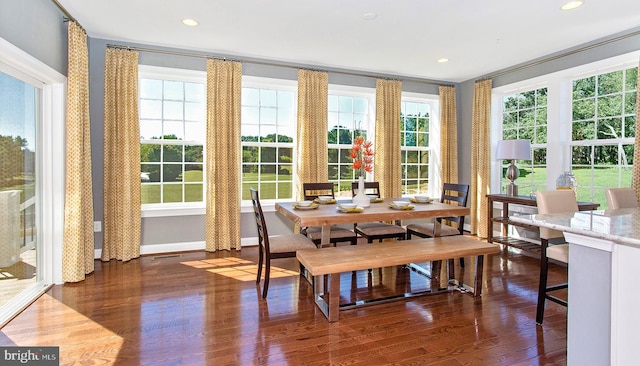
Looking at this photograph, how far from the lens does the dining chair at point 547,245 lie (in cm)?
238

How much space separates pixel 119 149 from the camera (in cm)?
403

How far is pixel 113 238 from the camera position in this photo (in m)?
4.04

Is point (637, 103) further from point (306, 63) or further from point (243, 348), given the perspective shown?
point (243, 348)

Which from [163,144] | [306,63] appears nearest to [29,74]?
[163,144]

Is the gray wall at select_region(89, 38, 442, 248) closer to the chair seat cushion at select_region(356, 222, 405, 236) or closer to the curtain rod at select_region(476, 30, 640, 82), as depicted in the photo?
the chair seat cushion at select_region(356, 222, 405, 236)

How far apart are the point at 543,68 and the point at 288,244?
429cm

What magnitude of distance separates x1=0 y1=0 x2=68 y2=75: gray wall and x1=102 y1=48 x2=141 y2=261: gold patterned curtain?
0.65 metres

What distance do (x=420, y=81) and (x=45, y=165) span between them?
523 cm

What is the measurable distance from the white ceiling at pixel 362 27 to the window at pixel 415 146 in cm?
118

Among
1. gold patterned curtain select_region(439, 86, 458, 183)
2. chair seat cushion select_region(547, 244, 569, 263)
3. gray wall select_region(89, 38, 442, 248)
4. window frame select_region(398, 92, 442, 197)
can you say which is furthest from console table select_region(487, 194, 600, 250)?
gray wall select_region(89, 38, 442, 248)

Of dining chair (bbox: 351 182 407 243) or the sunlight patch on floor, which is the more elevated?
dining chair (bbox: 351 182 407 243)

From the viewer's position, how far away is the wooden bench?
2.44m

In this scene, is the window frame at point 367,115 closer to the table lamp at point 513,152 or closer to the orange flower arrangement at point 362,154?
the table lamp at point 513,152

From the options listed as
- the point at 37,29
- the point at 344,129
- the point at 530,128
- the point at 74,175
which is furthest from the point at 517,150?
the point at 37,29
